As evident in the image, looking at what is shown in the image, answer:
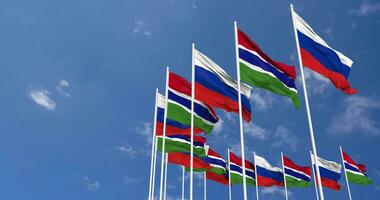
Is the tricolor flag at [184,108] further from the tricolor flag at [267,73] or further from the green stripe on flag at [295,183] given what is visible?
the green stripe on flag at [295,183]

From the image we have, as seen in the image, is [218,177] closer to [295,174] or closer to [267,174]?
[267,174]

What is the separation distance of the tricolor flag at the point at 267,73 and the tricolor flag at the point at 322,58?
4.71ft

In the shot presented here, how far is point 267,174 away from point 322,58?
67.5 ft

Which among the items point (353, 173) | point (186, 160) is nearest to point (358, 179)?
point (353, 173)

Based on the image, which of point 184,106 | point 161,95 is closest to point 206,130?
point 184,106

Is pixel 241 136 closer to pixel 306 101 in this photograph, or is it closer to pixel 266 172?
pixel 306 101

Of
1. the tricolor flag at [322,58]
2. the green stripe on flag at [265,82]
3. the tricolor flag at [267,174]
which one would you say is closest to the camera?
the tricolor flag at [322,58]

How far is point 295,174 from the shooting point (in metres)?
35.0

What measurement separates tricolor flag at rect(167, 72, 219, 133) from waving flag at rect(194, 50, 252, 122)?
2438mm

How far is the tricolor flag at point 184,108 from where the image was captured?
826 inches

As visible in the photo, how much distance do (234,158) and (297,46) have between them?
64.1ft

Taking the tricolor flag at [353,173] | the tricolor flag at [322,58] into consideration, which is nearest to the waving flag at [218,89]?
the tricolor flag at [322,58]

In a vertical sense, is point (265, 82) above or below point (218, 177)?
below

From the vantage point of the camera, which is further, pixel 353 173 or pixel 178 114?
pixel 353 173
